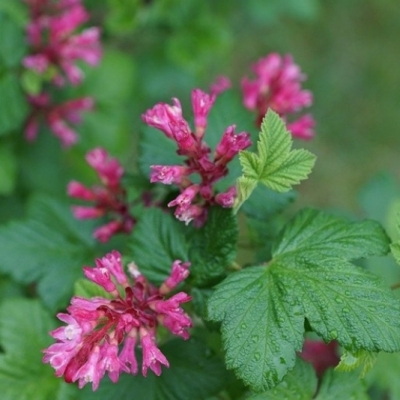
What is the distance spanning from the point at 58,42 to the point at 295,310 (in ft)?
3.79

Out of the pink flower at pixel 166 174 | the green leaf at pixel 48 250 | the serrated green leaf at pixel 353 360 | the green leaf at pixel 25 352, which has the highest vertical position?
the pink flower at pixel 166 174

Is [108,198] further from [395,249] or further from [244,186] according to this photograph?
[395,249]

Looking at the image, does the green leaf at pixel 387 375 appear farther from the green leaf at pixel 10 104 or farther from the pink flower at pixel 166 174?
the green leaf at pixel 10 104

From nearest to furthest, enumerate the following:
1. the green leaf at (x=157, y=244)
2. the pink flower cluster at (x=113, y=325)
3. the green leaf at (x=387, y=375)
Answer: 1. the pink flower cluster at (x=113, y=325)
2. the green leaf at (x=157, y=244)
3. the green leaf at (x=387, y=375)

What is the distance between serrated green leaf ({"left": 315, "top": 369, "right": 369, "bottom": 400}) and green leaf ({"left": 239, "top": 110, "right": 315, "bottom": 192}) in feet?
1.28

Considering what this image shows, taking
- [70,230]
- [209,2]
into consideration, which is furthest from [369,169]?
[70,230]

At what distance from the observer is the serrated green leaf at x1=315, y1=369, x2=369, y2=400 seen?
125 cm

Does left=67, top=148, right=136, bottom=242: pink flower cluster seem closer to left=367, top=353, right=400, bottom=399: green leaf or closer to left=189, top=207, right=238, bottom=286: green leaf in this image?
left=189, top=207, right=238, bottom=286: green leaf

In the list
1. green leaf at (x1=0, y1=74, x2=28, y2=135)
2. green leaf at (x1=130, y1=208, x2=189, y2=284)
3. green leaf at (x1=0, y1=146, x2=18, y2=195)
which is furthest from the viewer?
green leaf at (x1=0, y1=146, x2=18, y2=195)

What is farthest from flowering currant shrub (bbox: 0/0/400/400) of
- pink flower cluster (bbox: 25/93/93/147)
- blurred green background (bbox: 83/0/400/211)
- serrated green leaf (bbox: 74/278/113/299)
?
blurred green background (bbox: 83/0/400/211)

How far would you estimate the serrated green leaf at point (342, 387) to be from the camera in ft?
4.12

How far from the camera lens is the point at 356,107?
→ 3.72 meters

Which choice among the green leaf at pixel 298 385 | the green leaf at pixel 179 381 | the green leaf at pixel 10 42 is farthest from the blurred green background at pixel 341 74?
the green leaf at pixel 298 385

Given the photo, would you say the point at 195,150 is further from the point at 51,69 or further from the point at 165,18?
the point at 165,18
